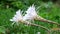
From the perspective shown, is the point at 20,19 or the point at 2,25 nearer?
the point at 20,19

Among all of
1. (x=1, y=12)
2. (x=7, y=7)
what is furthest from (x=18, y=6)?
(x=1, y=12)

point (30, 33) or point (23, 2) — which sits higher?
point (23, 2)

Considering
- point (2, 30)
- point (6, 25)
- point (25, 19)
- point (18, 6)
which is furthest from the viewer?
point (18, 6)

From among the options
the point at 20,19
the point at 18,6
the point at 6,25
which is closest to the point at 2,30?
the point at 6,25

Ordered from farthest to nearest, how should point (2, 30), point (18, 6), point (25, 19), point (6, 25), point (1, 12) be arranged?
point (18, 6) < point (1, 12) < point (6, 25) < point (2, 30) < point (25, 19)

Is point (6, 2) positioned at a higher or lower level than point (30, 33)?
higher

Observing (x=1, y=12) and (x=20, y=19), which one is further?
(x=1, y=12)

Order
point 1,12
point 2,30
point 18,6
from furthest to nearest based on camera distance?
1. point 18,6
2. point 1,12
3. point 2,30

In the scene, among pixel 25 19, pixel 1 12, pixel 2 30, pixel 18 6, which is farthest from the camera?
pixel 18 6

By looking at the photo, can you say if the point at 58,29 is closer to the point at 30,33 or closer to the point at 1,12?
the point at 30,33
